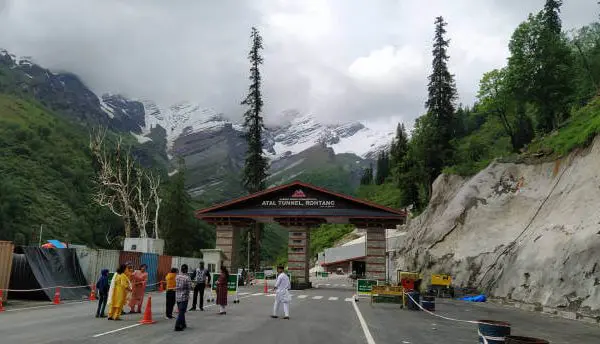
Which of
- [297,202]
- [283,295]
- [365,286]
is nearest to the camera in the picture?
[283,295]

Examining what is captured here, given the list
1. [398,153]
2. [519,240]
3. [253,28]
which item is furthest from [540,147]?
[398,153]

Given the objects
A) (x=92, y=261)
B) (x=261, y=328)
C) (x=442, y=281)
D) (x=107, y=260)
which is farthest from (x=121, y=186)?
(x=261, y=328)

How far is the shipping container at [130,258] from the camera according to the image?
28594mm

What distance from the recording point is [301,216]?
4444 cm

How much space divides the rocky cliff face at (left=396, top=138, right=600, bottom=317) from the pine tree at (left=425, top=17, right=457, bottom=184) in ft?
31.7

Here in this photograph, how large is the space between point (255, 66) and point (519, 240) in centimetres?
3966

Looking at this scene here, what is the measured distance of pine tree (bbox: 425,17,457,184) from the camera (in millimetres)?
59094

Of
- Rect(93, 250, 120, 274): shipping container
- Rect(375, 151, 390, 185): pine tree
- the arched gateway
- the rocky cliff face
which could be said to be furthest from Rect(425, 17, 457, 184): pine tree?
Rect(375, 151, 390, 185): pine tree

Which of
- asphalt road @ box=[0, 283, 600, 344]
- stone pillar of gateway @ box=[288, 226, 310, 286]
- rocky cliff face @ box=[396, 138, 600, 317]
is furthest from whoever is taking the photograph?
stone pillar of gateway @ box=[288, 226, 310, 286]

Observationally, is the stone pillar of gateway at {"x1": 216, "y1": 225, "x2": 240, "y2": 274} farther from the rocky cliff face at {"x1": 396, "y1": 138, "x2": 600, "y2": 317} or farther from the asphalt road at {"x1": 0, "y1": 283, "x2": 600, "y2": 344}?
the asphalt road at {"x1": 0, "y1": 283, "x2": 600, "y2": 344}

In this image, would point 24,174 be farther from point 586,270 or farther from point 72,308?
point 586,270

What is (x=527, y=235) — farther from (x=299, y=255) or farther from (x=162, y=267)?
(x=162, y=267)

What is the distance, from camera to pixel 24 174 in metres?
100

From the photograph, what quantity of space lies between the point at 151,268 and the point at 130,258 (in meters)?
3.13
